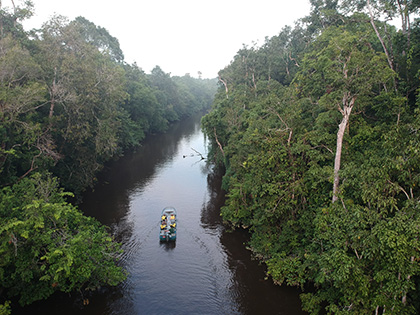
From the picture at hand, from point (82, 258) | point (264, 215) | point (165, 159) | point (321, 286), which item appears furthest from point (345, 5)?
point (165, 159)

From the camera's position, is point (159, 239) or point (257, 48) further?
point (257, 48)

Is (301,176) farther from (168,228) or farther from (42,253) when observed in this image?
(42,253)

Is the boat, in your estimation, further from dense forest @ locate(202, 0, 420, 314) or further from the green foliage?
the green foliage


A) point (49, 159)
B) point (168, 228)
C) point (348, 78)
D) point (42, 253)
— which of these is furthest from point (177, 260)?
point (348, 78)

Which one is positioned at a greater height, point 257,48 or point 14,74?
point 257,48

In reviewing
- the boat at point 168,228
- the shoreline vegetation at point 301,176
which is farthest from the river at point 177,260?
the shoreline vegetation at point 301,176

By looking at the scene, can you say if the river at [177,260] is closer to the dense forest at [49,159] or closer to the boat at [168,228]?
the boat at [168,228]

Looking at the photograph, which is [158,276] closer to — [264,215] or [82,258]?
[82,258]
